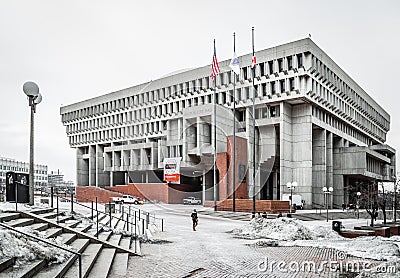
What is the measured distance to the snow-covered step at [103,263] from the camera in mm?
9856

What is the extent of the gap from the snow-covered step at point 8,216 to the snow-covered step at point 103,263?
8.50ft

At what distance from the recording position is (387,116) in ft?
315

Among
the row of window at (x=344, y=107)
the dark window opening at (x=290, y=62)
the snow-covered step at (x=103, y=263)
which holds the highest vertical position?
the dark window opening at (x=290, y=62)

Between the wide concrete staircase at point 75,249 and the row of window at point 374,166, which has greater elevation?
the row of window at point 374,166

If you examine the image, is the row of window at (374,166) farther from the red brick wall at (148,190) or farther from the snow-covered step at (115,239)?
the snow-covered step at (115,239)

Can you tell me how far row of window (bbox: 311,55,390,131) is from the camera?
54822mm

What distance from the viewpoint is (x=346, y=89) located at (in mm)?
65875

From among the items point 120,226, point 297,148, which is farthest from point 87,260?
point 297,148

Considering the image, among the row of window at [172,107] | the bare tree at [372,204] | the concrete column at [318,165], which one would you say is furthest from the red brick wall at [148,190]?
the bare tree at [372,204]

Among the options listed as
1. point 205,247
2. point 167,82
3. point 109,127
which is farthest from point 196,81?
point 205,247

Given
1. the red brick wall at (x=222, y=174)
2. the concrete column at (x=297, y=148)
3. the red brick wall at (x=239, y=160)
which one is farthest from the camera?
the concrete column at (x=297, y=148)

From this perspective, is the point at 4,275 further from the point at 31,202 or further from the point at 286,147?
the point at 286,147

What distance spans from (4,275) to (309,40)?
50.7 metres

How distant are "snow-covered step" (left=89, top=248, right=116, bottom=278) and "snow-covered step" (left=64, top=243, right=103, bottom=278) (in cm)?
12
